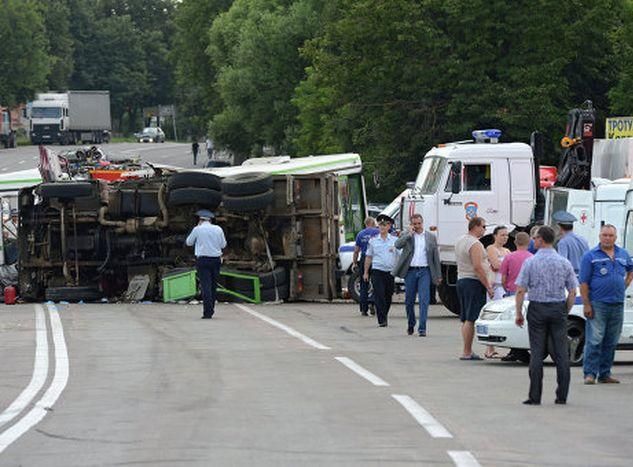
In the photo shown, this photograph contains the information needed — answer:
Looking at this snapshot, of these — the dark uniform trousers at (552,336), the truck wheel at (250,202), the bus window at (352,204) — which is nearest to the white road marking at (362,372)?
the dark uniform trousers at (552,336)

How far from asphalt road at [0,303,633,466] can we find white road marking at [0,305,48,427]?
0.23 ft

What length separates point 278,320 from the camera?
1035 inches

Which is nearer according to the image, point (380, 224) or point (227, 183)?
point (380, 224)

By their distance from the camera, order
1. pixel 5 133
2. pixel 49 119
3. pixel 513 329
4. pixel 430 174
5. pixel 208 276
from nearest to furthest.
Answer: pixel 513 329 → pixel 208 276 → pixel 430 174 → pixel 49 119 → pixel 5 133

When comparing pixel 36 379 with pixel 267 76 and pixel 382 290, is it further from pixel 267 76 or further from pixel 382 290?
pixel 267 76

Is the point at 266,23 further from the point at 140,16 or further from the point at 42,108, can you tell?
the point at 140,16


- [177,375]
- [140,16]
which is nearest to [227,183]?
[177,375]

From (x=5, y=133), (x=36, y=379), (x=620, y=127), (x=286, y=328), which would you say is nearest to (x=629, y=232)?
(x=286, y=328)

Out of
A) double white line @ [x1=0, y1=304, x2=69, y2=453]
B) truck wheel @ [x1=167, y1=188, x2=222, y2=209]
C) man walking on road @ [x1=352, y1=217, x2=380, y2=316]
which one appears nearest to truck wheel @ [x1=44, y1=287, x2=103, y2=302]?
truck wheel @ [x1=167, y1=188, x2=222, y2=209]

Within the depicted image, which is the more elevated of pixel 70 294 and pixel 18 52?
pixel 18 52

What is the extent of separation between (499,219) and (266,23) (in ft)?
158

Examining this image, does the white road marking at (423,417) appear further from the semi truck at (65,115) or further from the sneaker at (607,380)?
the semi truck at (65,115)

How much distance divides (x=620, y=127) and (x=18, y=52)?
338ft

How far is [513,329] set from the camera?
1808 centimetres
